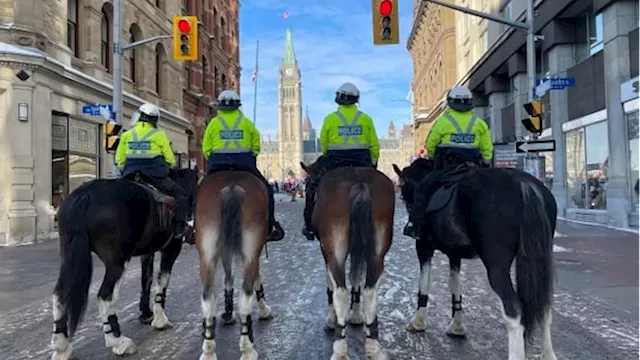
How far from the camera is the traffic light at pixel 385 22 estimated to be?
14.2 m

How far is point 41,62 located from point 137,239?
13.8 metres

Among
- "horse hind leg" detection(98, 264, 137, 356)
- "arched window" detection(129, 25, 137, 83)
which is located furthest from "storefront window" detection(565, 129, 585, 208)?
"arched window" detection(129, 25, 137, 83)

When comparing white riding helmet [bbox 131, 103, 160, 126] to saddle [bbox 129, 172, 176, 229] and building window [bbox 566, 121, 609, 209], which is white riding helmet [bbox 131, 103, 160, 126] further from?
building window [bbox 566, 121, 609, 209]

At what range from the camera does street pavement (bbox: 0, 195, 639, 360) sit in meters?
5.80

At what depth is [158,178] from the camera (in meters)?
6.75

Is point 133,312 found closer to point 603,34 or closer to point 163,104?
point 603,34

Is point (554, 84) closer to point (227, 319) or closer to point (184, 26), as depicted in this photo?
point (184, 26)

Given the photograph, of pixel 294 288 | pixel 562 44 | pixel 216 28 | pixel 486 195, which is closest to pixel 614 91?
pixel 562 44

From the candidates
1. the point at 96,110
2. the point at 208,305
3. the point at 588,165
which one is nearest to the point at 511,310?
the point at 208,305

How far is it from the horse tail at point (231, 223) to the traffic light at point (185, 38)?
11.3m

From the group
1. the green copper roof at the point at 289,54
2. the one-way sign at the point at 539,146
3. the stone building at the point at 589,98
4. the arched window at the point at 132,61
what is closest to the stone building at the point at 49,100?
the arched window at the point at 132,61

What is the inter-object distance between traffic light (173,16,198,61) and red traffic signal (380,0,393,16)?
5.45m

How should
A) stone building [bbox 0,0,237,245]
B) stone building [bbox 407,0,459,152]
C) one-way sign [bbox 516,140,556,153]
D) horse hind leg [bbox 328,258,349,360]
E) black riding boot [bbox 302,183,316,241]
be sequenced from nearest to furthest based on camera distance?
1. horse hind leg [bbox 328,258,349,360]
2. black riding boot [bbox 302,183,316,241]
3. one-way sign [bbox 516,140,556,153]
4. stone building [bbox 0,0,237,245]
5. stone building [bbox 407,0,459,152]

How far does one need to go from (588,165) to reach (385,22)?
11.1 m
